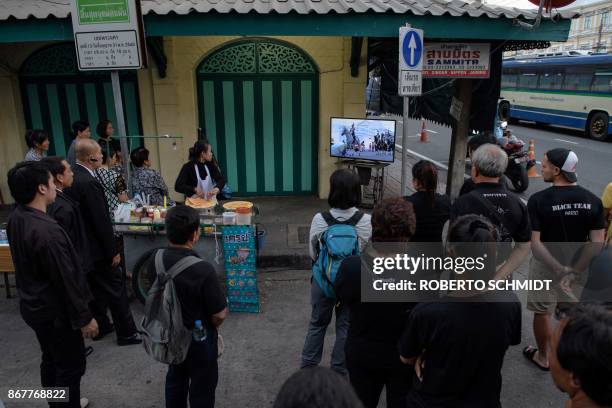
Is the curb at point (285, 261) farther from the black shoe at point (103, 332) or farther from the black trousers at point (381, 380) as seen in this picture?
the black trousers at point (381, 380)

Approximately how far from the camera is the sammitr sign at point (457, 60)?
6.86 meters

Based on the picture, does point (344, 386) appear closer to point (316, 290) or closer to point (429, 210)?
point (316, 290)

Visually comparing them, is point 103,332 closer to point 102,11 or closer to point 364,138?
point 102,11

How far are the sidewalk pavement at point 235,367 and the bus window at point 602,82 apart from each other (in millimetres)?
15087

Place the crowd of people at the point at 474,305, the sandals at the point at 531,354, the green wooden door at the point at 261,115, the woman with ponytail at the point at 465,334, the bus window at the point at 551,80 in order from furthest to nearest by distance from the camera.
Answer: the bus window at the point at 551,80 → the green wooden door at the point at 261,115 → the sandals at the point at 531,354 → the woman with ponytail at the point at 465,334 → the crowd of people at the point at 474,305

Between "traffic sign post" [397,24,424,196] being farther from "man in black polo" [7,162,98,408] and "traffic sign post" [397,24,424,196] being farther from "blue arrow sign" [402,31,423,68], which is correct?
"man in black polo" [7,162,98,408]

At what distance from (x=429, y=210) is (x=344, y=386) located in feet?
8.67

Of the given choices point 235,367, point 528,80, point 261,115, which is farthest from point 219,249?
point 528,80

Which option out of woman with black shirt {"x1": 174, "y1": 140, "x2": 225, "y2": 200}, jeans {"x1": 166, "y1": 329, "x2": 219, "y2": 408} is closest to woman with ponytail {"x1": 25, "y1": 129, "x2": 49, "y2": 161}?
woman with black shirt {"x1": 174, "y1": 140, "x2": 225, "y2": 200}

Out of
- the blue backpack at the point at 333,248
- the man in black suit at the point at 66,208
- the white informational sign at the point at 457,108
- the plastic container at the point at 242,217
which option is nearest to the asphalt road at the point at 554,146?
the white informational sign at the point at 457,108

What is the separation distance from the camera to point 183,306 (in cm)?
279

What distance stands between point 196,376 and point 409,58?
3905 mm

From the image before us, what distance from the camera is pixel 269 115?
8516 millimetres

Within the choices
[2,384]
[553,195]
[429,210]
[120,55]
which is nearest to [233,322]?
[2,384]
